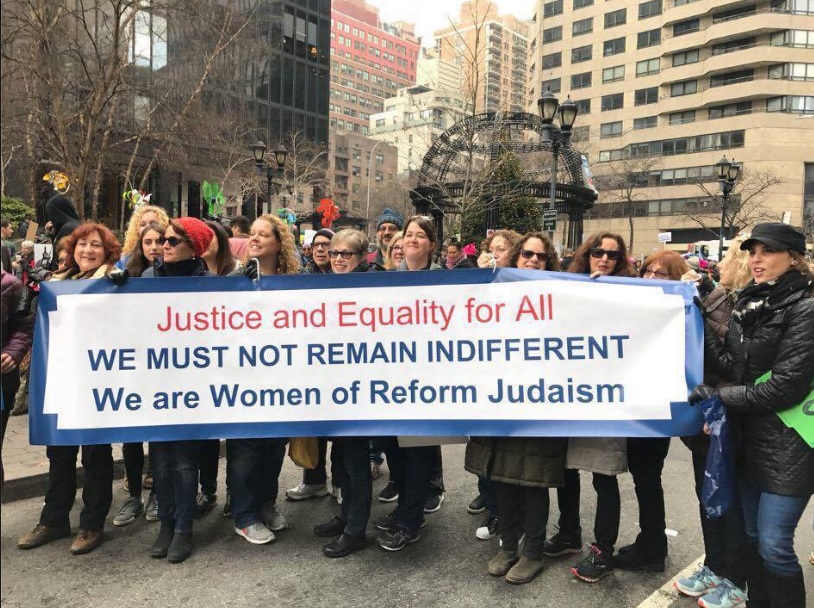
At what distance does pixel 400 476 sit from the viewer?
4172 mm

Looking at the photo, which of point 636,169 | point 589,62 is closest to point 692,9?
point 589,62

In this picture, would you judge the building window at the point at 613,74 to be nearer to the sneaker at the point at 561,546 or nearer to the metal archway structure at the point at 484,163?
the metal archway structure at the point at 484,163

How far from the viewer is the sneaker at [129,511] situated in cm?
410

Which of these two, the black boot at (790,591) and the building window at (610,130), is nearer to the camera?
the black boot at (790,591)

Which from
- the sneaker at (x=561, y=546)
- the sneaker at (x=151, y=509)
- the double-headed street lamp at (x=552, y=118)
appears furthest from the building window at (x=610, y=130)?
the sneaker at (x=151, y=509)

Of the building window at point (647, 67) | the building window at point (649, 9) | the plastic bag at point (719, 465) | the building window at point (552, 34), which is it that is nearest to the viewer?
the plastic bag at point (719, 465)

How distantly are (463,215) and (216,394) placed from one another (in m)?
12.6

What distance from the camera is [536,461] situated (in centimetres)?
344

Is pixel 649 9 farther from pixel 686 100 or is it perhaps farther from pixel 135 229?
pixel 135 229

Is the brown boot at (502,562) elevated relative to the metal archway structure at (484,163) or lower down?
lower down

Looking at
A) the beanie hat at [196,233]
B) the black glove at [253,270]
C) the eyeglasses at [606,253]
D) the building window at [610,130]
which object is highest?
the building window at [610,130]

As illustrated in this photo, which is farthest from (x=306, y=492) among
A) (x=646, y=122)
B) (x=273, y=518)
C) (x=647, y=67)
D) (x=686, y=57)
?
(x=647, y=67)

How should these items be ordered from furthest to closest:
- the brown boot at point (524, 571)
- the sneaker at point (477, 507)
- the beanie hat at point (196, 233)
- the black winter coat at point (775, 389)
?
the sneaker at point (477, 507) < the beanie hat at point (196, 233) < the brown boot at point (524, 571) < the black winter coat at point (775, 389)

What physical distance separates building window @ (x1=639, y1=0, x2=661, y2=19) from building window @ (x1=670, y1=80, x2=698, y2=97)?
795 centimetres
